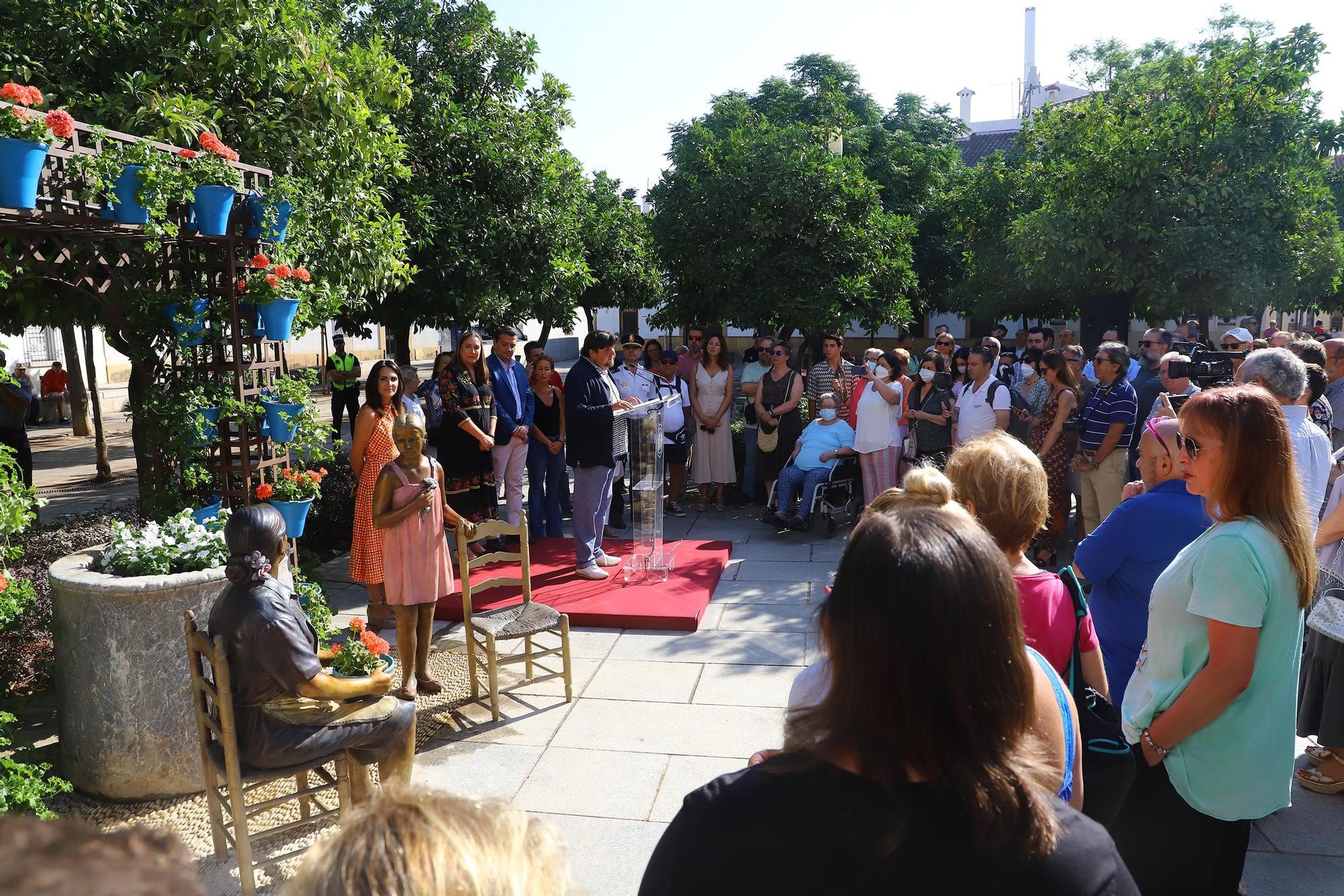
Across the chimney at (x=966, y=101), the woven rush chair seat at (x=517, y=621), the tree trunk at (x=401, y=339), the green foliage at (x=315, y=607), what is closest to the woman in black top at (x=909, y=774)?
the woven rush chair seat at (x=517, y=621)

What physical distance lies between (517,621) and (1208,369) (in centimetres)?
574

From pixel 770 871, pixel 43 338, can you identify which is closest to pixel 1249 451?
pixel 770 871

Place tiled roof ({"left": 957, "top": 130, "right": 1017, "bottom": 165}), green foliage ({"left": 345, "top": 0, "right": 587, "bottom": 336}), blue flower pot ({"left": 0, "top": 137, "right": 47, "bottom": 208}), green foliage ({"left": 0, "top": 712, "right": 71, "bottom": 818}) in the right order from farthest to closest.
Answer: tiled roof ({"left": 957, "top": 130, "right": 1017, "bottom": 165}) → green foliage ({"left": 345, "top": 0, "right": 587, "bottom": 336}) → blue flower pot ({"left": 0, "top": 137, "right": 47, "bottom": 208}) → green foliage ({"left": 0, "top": 712, "right": 71, "bottom": 818})

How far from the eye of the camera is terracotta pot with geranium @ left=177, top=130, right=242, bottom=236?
4.34 m

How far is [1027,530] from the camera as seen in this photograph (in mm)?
2516

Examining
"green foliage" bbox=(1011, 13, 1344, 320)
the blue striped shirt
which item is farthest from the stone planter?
"green foliage" bbox=(1011, 13, 1344, 320)

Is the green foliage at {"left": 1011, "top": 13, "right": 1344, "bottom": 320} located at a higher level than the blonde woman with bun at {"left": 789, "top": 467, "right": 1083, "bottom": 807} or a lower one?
higher

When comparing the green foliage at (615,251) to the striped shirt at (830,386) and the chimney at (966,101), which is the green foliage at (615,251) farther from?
the chimney at (966,101)

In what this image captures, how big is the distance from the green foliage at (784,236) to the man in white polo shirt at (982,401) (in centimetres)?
315

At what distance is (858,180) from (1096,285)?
4.56m

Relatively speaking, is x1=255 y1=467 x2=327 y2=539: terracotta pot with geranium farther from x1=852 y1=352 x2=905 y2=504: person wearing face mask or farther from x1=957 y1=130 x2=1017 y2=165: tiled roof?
x1=957 y1=130 x2=1017 y2=165: tiled roof

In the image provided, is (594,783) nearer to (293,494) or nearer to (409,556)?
(409,556)

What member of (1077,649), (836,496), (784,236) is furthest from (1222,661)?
(784,236)

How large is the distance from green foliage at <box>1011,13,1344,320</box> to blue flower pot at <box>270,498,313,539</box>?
10.7 metres
